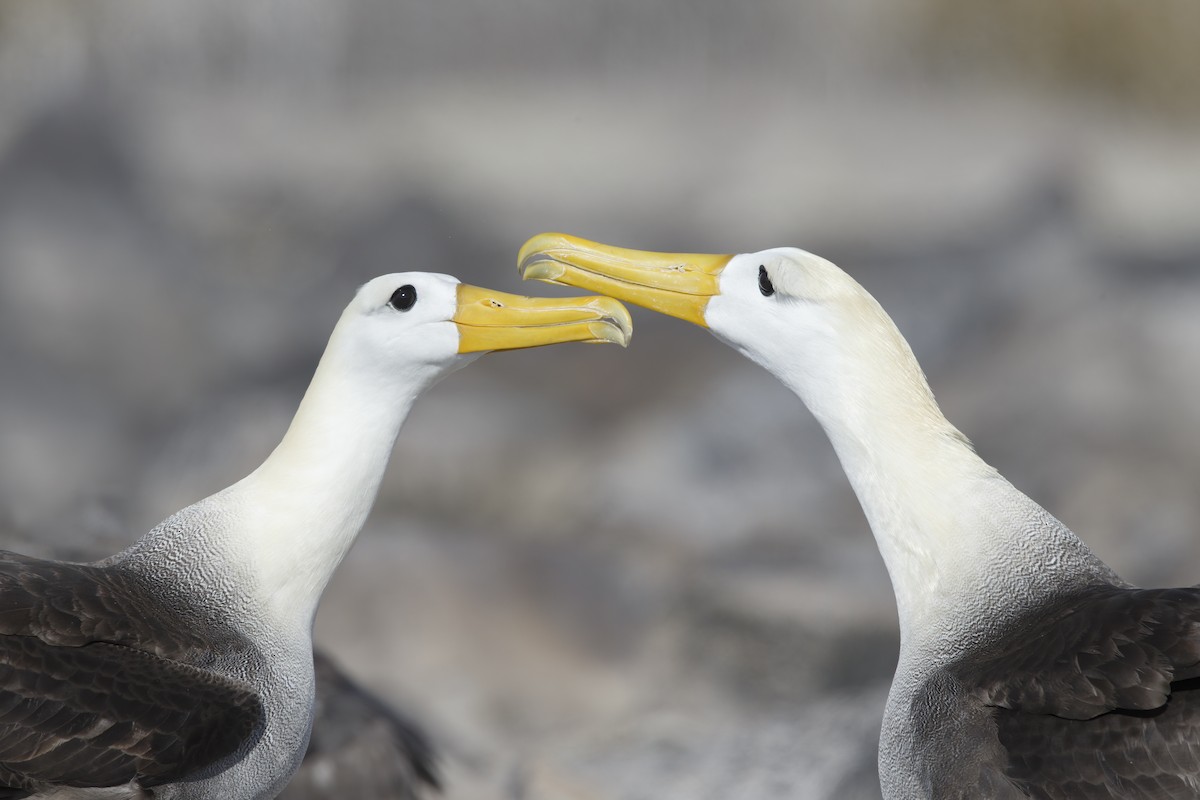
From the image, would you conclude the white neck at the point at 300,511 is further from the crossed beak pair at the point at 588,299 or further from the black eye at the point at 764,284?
the black eye at the point at 764,284

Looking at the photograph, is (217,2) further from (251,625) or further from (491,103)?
(251,625)

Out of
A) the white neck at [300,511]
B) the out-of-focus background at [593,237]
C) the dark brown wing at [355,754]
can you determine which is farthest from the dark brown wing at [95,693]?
the out-of-focus background at [593,237]

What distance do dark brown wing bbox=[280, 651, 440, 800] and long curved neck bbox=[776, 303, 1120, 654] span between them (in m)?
1.99

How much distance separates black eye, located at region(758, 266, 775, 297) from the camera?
128 inches

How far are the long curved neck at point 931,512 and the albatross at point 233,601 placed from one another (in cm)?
67

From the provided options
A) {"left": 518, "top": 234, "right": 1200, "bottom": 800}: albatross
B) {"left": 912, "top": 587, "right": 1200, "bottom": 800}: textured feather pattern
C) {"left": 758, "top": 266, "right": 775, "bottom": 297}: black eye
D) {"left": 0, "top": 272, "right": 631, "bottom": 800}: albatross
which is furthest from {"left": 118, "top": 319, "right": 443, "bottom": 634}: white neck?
{"left": 912, "top": 587, "right": 1200, "bottom": 800}: textured feather pattern

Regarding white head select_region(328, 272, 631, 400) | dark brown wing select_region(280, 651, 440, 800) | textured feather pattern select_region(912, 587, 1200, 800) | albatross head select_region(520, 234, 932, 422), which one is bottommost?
dark brown wing select_region(280, 651, 440, 800)

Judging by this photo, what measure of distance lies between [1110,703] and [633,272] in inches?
63.8

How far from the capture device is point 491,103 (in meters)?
6.68

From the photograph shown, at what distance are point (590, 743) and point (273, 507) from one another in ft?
7.90

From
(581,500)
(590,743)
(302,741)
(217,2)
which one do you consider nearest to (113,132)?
(217,2)

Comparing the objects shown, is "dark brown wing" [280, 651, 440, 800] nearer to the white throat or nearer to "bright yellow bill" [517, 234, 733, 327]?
"bright yellow bill" [517, 234, 733, 327]

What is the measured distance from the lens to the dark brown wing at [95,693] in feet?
9.22

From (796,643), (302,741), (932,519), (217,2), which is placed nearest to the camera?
(932,519)
